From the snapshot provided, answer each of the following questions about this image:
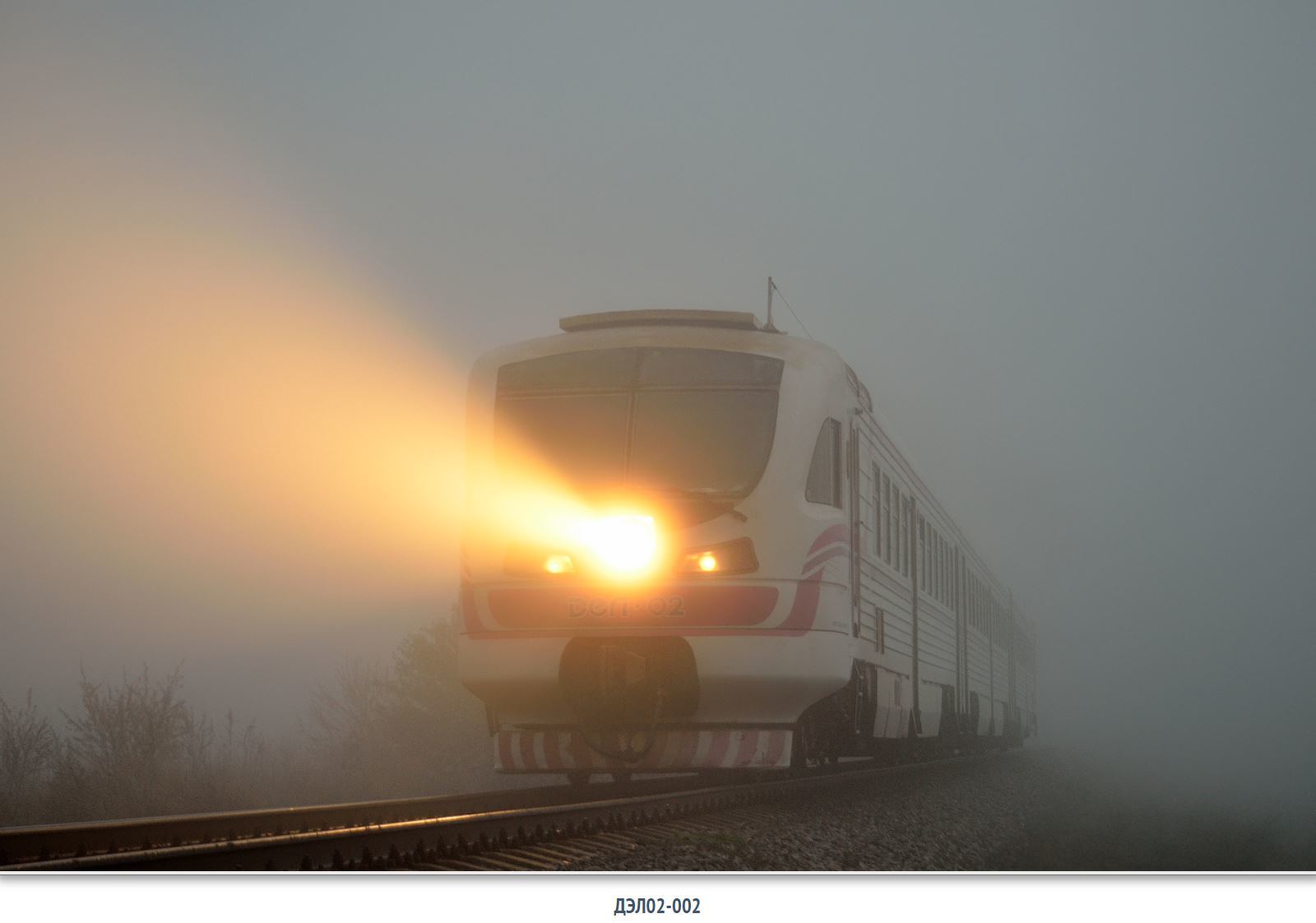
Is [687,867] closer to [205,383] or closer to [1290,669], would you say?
[205,383]

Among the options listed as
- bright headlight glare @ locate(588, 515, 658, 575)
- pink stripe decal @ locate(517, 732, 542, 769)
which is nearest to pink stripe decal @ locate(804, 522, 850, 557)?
bright headlight glare @ locate(588, 515, 658, 575)

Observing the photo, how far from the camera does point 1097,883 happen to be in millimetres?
5598

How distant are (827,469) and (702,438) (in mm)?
754

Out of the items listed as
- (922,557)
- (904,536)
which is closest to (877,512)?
(904,536)

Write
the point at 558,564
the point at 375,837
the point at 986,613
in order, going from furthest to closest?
the point at 986,613 → the point at 558,564 → the point at 375,837

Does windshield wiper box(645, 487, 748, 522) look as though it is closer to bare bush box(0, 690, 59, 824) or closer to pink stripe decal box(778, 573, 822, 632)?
pink stripe decal box(778, 573, 822, 632)

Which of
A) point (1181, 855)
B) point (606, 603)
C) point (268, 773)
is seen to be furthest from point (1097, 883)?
point (268, 773)

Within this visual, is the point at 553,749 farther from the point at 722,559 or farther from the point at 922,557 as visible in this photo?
the point at 922,557

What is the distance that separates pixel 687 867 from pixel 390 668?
554cm

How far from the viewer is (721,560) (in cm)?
690

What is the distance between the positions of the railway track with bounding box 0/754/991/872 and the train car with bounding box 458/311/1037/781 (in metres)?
0.49

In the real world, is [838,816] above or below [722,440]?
below

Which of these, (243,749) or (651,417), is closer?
(651,417)

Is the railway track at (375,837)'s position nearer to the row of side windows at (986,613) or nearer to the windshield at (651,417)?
the windshield at (651,417)
